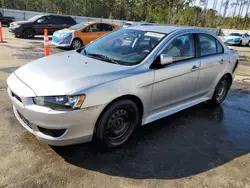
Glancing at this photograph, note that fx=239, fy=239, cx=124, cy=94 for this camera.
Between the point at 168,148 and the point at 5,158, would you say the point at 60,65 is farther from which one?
the point at 168,148

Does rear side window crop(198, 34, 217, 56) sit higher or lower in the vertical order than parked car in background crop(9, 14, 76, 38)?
higher

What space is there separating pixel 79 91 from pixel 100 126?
0.55 metres

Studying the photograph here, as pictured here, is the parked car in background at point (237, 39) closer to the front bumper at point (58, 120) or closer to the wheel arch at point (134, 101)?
the wheel arch at point (134, 101)

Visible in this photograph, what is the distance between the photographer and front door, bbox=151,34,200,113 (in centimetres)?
355

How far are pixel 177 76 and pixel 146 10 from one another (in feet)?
144

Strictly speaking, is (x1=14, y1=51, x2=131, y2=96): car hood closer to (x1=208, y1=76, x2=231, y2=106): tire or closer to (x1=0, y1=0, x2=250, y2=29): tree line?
(x1=208, y1=76, x2=231, y2=106): tire

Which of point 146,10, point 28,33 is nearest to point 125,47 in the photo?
point 28,33

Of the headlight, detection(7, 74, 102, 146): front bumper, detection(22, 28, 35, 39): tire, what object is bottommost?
detection(22, 28, 35, 39): tire

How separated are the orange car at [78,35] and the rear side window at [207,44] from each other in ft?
27.0

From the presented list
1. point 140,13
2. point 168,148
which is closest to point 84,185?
point 168,148

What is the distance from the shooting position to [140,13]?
44.7 metres

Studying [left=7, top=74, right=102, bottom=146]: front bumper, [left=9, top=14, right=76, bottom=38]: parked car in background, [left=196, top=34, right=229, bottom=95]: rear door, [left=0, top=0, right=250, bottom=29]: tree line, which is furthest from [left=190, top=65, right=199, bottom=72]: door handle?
[left=0, top=0, right=250, bottom=29]: tree line

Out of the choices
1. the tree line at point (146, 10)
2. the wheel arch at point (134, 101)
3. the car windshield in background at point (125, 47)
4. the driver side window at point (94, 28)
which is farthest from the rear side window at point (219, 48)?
the tree line at point (146, 10)

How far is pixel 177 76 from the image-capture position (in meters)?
3.77
